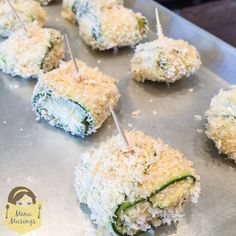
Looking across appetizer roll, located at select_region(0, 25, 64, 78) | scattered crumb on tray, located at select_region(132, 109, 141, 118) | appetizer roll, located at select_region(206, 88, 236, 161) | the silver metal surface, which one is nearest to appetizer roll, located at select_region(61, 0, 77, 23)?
the silver metal surface

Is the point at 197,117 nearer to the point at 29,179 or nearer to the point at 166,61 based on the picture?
the point at 166,61

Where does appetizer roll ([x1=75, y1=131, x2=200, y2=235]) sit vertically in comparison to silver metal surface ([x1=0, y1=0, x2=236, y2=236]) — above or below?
above

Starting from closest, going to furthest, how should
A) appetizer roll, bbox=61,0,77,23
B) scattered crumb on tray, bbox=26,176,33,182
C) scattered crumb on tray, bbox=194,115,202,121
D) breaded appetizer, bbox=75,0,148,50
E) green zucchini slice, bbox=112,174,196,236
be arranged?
green zucchini slice, bbox=112,174,196,236
scattered crumb on tray, bbox=26,176,33,182
scattered crumb on tray, bbox=194,115,202,121
breaded appetizer, bbox=75,0,148,50
appetizer roll, bbox=61,0,77,23

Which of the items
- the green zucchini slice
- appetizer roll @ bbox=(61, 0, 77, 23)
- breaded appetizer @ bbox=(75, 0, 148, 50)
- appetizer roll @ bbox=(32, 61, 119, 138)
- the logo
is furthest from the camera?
appetizer roll @ bbox=(61, 0, 77, 23)

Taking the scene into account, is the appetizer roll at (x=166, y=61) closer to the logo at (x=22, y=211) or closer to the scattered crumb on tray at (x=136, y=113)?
the scattered crumb on tray at (x=136, y=113)

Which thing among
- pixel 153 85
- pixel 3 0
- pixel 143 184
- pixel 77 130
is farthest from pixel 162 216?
Answer: pixel 3 0

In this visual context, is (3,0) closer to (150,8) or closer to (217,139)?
(150,8)

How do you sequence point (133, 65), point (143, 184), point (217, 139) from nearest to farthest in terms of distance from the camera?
point (143, 184)
point (217, 139)
point (133, 65)

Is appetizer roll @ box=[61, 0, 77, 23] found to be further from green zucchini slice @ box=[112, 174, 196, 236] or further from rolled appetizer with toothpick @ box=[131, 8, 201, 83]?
green zucchini slice @ box=[112, 174, 196, 236]
